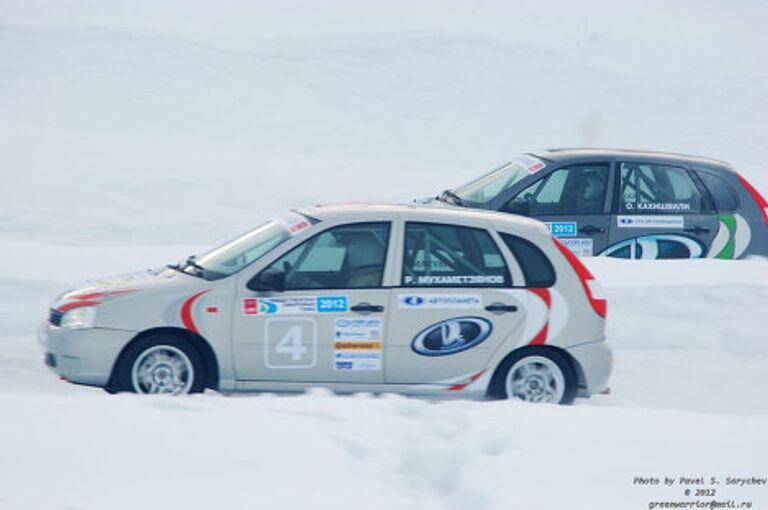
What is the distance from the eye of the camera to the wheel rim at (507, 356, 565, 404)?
8445mm

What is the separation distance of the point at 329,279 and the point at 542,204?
4.69 meters

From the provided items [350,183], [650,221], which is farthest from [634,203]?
[350,183]

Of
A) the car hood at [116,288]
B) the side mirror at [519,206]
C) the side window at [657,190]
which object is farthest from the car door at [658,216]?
the car hood at [116,288]

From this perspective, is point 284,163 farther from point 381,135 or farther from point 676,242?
point 676,242

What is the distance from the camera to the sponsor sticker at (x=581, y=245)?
40.4 ft

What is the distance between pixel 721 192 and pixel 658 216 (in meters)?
0.76

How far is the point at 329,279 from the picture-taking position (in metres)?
8.27

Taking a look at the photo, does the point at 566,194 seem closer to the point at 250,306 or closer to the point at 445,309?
the point at 445,309

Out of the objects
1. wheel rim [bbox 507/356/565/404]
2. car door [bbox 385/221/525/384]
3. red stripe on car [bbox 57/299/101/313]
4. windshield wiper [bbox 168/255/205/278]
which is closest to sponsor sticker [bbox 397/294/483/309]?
car door [bbox 385/221/525/384]

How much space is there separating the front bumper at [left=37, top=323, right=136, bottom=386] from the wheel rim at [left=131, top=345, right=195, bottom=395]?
6.3 inches

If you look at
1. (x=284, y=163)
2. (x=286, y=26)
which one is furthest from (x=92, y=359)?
(x=286, y=26)

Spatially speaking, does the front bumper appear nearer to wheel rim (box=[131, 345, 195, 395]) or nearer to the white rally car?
the white rally car

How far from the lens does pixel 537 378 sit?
849cm

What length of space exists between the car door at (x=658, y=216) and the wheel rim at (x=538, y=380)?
417 cm
